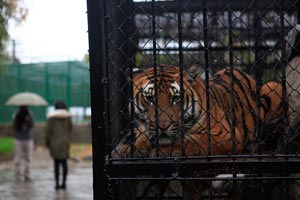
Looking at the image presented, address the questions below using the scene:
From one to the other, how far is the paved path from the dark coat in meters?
0.79

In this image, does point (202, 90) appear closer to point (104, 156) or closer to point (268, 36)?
point (104, 156)

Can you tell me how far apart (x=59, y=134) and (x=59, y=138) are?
0.11 metres

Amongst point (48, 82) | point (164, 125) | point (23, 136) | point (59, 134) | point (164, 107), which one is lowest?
point (23, 136)

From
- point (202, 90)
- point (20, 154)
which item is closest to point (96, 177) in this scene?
point (202, 90)

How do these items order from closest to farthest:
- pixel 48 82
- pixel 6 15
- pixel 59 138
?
pixel 6 15, pixel 59 138, pixel 48 82

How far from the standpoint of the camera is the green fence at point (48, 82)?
53.6ft

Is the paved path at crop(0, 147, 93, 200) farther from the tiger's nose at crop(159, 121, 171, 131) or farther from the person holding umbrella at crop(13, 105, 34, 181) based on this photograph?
the tiger's nose at crop(159, 121, 171, 131)

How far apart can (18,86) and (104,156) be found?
14538 millimetres

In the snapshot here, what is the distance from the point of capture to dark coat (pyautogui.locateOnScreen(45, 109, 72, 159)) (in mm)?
9773

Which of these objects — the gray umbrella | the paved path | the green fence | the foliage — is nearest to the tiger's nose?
the foliage

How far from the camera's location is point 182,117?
97.0 inches

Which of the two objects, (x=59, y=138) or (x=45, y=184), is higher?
(x=59, y=138)

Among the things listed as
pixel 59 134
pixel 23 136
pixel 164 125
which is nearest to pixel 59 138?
pixel 59 134

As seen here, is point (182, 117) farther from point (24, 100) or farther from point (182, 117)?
point (24, 100)
